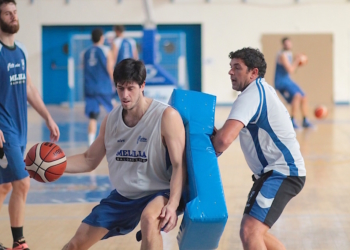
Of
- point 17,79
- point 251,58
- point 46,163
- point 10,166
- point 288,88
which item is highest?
point 251,58

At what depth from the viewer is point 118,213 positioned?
Answer: 346cm

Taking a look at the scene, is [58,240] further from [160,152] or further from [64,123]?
[64,123]

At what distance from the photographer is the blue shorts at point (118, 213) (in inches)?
135

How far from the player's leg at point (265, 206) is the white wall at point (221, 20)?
16466 mm

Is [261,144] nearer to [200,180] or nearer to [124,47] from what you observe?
[200,180]

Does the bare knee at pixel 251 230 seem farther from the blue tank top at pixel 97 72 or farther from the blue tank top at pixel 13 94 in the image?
the blue tank top at pixel 97 72

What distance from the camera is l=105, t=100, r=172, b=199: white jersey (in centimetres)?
339

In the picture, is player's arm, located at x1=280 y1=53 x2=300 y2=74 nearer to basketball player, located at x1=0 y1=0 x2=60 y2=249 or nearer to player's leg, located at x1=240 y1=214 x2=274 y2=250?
basketball player, located at x1=0 y1=0 x2=60 y2=249

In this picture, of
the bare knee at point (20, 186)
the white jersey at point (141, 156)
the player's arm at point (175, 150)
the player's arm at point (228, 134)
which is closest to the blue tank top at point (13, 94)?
the bare knee at point (20, 186)

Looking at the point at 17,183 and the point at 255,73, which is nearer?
the point at 255,73

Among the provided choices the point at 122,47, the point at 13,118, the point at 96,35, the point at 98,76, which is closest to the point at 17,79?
the point at 13,118

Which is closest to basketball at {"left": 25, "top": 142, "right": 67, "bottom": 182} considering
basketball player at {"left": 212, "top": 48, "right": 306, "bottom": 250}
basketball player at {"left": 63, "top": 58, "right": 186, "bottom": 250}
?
basketball player at {"left": 63, "top": 58, "right": 186, "bottom": 250}

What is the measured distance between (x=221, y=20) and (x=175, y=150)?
1707cm

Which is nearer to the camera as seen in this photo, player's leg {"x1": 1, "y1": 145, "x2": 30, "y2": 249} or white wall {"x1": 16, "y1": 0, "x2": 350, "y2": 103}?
player's leg {"x1": 1, "y1": 145, "x2": 30, "y2": 249}
